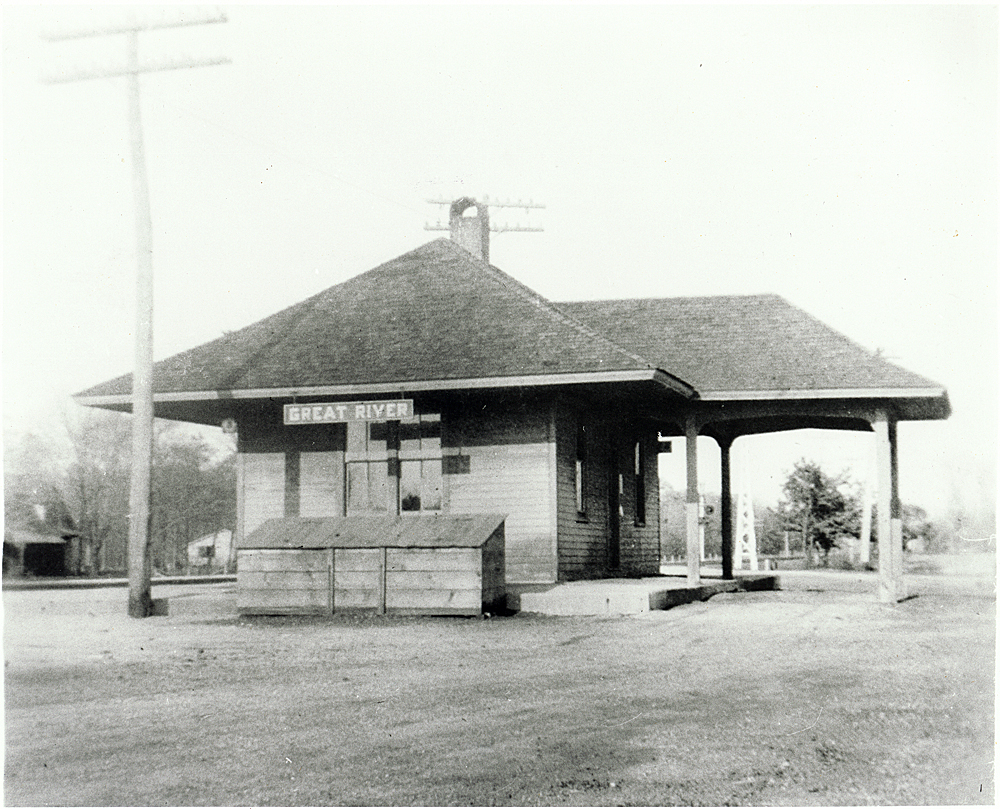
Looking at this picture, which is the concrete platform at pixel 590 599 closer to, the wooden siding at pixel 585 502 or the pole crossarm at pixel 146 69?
the wooden siding at pixel 585 502

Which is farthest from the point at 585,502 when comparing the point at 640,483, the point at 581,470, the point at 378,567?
the point at 378,567

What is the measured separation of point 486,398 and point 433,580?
4.75 meters

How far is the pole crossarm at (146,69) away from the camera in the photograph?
47.3ft

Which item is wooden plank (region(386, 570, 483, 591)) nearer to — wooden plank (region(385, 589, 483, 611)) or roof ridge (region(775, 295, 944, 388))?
wooden plank (region(385, 589, 483, 611))

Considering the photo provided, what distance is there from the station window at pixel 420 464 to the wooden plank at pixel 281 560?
12.9ft

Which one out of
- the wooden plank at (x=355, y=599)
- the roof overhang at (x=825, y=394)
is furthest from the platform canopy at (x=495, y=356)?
the wooden plank at (x=355, y=599)

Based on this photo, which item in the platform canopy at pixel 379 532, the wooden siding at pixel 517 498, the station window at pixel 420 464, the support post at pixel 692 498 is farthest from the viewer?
the support post at pixel 692 498

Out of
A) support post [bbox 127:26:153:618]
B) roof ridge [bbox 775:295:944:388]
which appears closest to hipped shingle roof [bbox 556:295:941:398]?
roof ridge [bbox 775:295:944:388]

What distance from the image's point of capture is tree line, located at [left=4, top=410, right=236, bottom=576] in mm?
48781

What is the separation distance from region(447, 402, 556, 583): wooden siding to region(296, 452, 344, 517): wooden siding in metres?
2.05

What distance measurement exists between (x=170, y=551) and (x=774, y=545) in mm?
42066

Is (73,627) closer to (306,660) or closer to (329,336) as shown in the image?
(306,660)

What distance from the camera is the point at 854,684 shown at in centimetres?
923

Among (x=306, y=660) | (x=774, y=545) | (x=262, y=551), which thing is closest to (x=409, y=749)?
(x=306, y=660)
